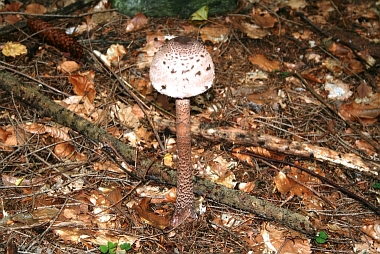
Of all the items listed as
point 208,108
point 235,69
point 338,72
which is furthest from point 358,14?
point 208,108

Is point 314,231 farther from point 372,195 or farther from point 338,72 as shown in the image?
point 338,72

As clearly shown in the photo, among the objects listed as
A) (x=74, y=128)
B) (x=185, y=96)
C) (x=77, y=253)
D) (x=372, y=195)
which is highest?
(x=185, y=96)

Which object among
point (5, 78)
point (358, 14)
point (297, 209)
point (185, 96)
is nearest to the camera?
point (185, 96)

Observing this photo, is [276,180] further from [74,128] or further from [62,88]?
[62,88]

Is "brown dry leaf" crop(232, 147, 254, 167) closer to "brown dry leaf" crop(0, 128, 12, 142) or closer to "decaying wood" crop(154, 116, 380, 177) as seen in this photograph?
"decaying wood" crop(154, 116, 380, 177)

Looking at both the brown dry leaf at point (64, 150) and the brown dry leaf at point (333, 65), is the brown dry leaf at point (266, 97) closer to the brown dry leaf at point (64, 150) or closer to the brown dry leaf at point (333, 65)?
the brown dry leaf at point (333, 65)

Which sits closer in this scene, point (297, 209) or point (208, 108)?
point (297, 209)

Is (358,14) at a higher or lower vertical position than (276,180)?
higher

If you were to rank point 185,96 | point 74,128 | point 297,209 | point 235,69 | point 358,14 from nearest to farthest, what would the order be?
1. point 185,96
2. point 297,209
3. point 74,128
4. point 235,69
5. point 358,14

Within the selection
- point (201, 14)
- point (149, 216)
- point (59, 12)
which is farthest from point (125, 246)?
point (59, 12)
